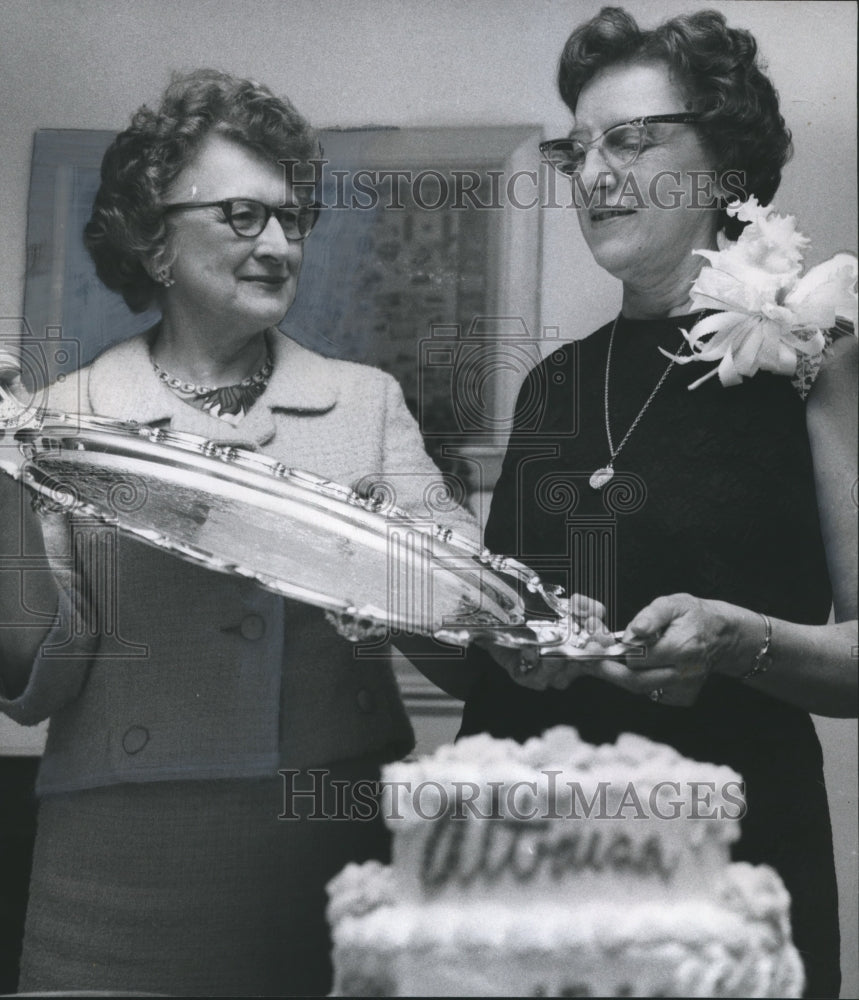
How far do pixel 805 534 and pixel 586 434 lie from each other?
0.37 metres

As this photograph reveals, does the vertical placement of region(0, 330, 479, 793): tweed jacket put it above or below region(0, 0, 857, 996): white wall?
below

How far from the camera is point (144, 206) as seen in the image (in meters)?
2.09

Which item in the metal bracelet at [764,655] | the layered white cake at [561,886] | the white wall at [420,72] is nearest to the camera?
the layered white cake at [561,886]

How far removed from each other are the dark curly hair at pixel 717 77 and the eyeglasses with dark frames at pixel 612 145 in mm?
50

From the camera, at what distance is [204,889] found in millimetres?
2023

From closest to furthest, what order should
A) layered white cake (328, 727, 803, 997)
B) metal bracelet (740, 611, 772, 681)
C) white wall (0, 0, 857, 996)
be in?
layered white cake (328, 727, 803, 997)
metal bracelet (740, 611, 772, 681)
white wall (0, 0, 857, 996)

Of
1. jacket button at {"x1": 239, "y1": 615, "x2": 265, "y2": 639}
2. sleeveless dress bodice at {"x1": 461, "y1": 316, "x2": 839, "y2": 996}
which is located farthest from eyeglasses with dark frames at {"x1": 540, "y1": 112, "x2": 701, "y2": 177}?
jacket button at {"x1": 239, "y1": 615, "x2": 265, "y2": 639}

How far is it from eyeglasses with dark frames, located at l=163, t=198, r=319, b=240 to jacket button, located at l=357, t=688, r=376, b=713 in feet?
2.44

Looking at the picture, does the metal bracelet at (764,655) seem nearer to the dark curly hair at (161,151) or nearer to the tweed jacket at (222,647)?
the tweed jacket at (222,647)

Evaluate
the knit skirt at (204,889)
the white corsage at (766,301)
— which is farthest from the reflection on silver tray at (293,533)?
the white corsage at (766,301)

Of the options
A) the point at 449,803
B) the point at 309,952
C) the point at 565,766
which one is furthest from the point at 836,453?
the point at 309,952

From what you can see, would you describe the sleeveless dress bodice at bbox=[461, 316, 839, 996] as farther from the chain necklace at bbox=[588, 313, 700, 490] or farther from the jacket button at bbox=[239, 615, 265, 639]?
the jacket button at bbox=[239, 615, 265, 639]

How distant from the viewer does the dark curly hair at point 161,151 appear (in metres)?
2.09

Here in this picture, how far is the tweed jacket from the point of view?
6.68ft
